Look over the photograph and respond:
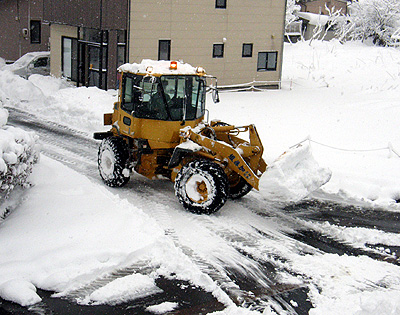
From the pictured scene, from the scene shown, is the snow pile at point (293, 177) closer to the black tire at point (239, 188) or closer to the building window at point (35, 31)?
the black tire at point (239, 188)

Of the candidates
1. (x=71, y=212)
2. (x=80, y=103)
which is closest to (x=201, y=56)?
(x=80, y=103)

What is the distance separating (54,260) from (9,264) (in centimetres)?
60

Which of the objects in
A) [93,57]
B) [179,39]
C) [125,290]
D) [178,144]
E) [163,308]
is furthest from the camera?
[179,39]

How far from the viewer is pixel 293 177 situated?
9.26 meters

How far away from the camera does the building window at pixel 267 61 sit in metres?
26.0

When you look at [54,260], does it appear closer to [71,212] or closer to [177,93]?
[71,212]

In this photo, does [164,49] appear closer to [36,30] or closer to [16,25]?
[36,30]

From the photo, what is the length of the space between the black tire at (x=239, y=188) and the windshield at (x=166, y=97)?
5.04 feet

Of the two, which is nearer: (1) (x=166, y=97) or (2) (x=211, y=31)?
(1) (x=166, y=97)

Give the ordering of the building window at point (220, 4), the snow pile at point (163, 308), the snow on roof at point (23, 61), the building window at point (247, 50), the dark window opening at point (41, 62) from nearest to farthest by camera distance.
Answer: the snow pile at point (163, 308), the building window at point (220, 4), the snow on roof at point (23, 61), the building window at point (247, 50), the dark window opening at point (41, 62)

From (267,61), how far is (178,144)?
16.9 metres

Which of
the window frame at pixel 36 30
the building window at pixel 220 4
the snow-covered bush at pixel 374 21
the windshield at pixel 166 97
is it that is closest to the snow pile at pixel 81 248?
the windshield at pixel 166 97

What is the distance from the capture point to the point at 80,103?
18.8 metres

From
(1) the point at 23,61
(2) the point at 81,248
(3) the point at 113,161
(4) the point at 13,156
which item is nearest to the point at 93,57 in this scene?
(1) the point at 23,61
